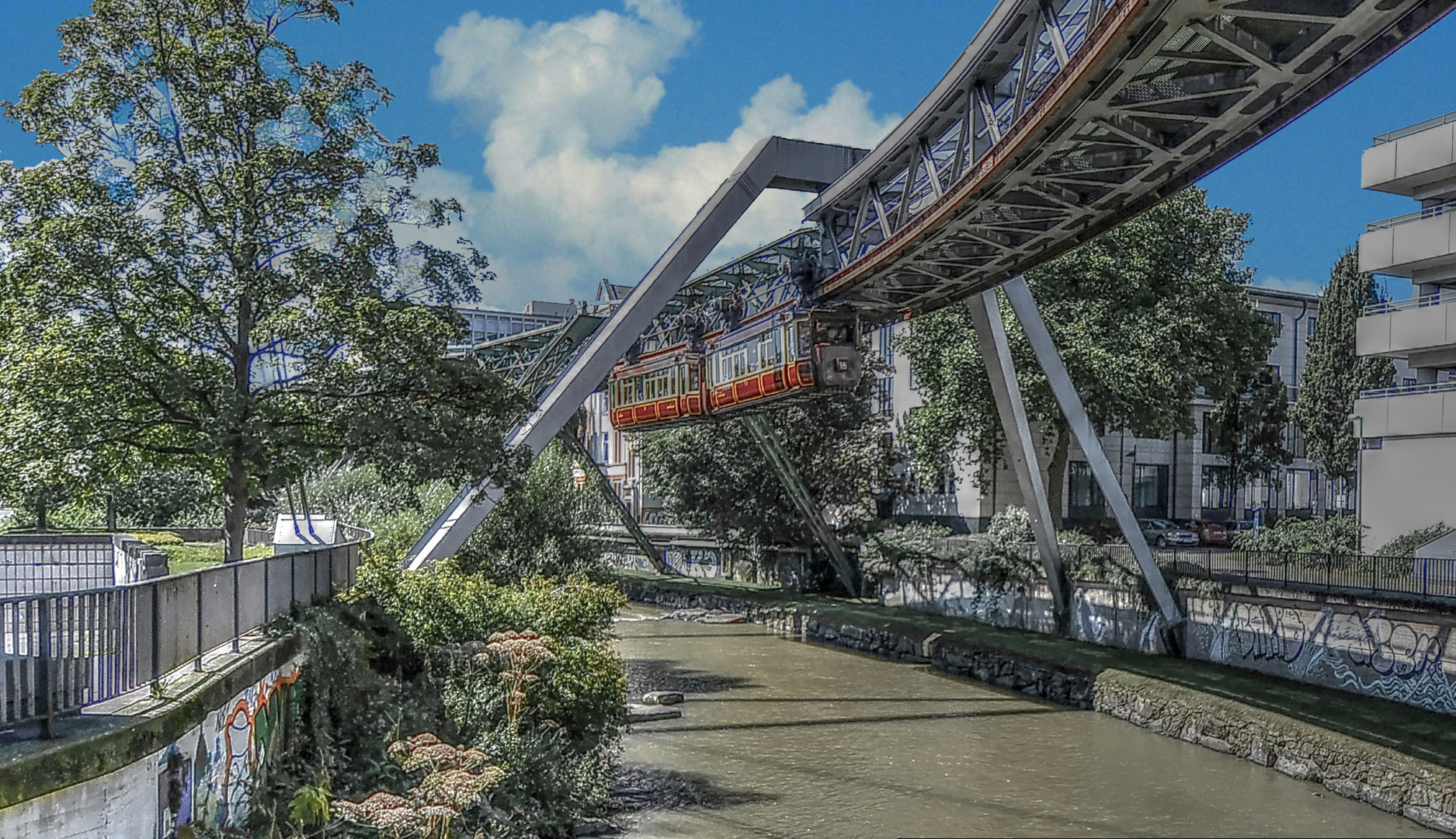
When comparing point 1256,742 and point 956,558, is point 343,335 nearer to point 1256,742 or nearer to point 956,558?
point 1256,742

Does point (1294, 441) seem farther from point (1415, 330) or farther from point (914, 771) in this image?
point (914, 771)

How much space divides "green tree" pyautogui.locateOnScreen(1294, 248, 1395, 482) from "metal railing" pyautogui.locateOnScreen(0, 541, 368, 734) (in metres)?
52.3

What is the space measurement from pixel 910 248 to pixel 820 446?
67.2 ft

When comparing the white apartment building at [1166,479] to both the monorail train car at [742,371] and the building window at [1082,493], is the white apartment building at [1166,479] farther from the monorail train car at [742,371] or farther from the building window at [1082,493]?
the monorail train car at [742,371]

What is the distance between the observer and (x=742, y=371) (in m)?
27.2

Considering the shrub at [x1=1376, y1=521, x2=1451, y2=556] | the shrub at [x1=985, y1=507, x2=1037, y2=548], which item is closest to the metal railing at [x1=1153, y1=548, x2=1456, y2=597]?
the shrub at [x1=1376, y1=521, x2=1451, y2=556]

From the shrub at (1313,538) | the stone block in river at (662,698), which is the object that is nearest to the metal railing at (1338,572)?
the stone block in river at (662,698)

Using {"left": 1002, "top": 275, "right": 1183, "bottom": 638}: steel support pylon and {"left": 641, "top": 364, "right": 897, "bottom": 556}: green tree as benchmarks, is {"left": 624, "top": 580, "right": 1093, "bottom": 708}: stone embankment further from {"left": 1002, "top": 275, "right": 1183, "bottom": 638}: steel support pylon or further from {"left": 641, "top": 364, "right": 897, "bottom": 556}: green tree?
{"left": 641, "top": 364, "right": 897, "bottom": 556}: green tree

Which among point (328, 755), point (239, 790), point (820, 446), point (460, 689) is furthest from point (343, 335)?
point (820, 446)

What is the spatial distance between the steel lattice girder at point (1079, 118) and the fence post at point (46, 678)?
9.64 meters

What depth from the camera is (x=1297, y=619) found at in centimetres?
2105

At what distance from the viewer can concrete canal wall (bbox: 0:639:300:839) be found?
7.05 metres

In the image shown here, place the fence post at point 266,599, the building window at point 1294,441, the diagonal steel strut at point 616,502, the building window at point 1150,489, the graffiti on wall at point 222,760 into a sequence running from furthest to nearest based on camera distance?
1. the building window at point 1294,441
2. the building window at point 1150,489
3. the diagonal steel strut at point 616,502
4. the fence post at point 266,599
5. the graffiti on wall at point 222,760

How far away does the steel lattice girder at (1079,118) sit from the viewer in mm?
10938
